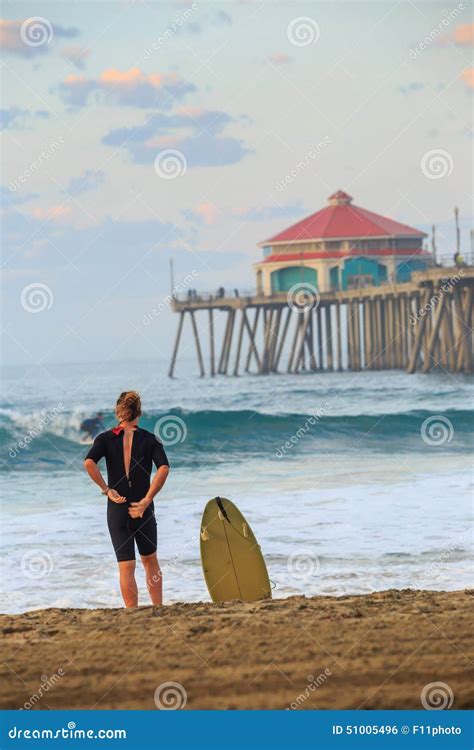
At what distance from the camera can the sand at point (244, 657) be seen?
4.61 metres

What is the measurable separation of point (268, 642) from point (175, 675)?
0.46m

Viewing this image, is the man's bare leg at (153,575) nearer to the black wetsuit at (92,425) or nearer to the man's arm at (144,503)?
the man's arm at (144,503)

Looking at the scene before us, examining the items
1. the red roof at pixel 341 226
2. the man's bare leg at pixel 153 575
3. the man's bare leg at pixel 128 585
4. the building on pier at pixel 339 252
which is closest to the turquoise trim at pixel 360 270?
the building on pier at pixel 339 252

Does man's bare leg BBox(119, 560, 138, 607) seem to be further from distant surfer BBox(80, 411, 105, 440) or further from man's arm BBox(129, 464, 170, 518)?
distant surfer BBox(80, 411, 105, 440)

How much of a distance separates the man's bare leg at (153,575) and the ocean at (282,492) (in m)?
1.84

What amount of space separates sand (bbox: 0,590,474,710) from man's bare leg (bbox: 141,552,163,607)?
334 mm

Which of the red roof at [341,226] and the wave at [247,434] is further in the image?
the red roof at [341,226]

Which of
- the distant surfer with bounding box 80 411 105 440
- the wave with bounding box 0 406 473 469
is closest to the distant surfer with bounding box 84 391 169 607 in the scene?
the wave with bounding box 0 406 473 469

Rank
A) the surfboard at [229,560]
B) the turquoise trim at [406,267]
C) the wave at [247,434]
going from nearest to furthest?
the surfboard at [229,560] → the wave at [247,434] → the turquoise trim at [406,267]

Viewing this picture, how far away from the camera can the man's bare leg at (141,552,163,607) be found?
6000 millimetres

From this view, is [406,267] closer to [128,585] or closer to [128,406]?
[128,585]

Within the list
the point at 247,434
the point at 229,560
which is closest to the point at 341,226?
the point at 247,434

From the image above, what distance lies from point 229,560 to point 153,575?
1.97ft

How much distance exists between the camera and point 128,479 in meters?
5.86
